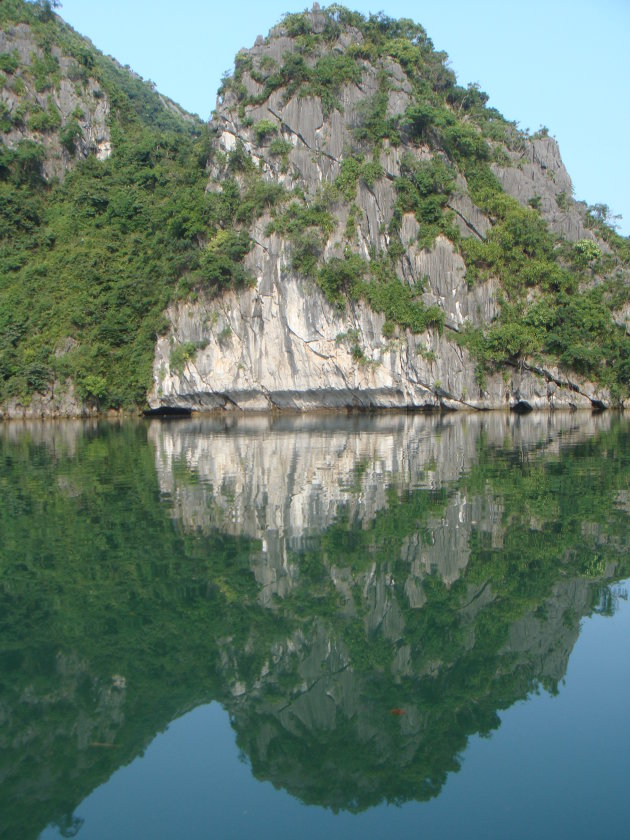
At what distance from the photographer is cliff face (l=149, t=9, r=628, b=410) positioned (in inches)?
1719

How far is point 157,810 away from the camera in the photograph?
17.2 feet

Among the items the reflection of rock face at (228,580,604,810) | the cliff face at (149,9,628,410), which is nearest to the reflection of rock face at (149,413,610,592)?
the reflection of rock face at (228,580,604,810)

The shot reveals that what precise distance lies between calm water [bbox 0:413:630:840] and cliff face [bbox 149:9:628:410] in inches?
1119

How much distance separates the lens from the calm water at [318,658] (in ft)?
17.4

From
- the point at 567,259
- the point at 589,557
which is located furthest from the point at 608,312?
the point at 589,557

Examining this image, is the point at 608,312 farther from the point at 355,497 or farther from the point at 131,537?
the point at 131,537

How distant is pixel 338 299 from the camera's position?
43875 millimetres

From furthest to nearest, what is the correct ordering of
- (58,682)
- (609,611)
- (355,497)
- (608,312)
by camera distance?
1. (608,312)
2. (355,497)
3. (609,611)
4. (58,682)

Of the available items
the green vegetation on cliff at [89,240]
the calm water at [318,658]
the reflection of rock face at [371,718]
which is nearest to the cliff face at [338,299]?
the green vegetation on cliff at [89,240]

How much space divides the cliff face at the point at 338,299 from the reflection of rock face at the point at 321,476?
29.4ft

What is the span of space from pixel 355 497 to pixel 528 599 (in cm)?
628

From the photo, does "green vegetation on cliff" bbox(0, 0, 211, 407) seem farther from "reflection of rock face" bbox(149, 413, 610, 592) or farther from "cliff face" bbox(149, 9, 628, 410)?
"reflection of rock face" bbox(149, 413, 610, 592)

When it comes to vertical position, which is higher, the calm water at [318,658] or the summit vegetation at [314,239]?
the summit vegetation at [314,239]

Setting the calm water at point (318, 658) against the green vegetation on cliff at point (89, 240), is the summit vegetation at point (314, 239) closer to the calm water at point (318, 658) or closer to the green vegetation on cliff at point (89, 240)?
the green vegetation on cliff at point (89, 240)
